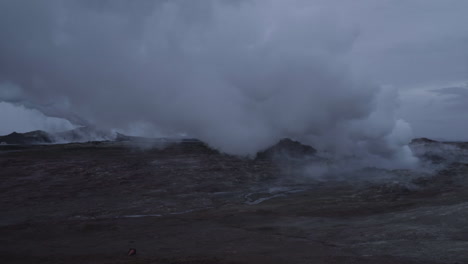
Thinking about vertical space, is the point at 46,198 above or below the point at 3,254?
above

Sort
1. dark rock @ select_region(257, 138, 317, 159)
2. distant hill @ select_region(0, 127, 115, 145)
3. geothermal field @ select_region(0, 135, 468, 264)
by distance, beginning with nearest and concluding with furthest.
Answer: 1. geothermal field @ select_region(0, 135, 468, 264)
2. dark rock @ select_region(257, 138, 317, 159)
3. distant hill @ select_region(0, 127, 115, 145)

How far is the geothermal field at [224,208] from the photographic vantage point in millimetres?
10562

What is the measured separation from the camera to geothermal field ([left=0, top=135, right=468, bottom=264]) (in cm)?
1056

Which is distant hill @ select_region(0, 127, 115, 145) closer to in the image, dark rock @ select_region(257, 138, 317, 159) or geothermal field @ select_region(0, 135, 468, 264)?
geothermal field @ select_region(0, 135, 468, 264)

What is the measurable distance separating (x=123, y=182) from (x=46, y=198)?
4269 millimetres

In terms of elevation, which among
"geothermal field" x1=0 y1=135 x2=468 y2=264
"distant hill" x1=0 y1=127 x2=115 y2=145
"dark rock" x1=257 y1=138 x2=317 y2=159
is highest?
"distant hill" x1=0 y1=127 x2=115 y2=145

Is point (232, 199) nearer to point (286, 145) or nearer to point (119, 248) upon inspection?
point (119, 248)

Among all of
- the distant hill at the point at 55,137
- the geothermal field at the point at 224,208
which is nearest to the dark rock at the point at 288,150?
the geothermal field at the point at 224,208

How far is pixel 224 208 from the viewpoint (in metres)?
17.7

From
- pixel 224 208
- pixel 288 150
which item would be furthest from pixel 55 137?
pixel 224 208

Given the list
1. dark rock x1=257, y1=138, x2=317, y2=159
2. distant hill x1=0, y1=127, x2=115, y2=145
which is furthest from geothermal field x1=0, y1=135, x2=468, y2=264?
distant hill x1=0, y1=127, x2=115, y2=145

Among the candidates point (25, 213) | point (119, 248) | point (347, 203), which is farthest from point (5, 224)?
point (347, 203)

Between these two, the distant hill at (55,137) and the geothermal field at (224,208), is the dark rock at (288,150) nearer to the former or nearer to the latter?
the geothermal field at (224,208)

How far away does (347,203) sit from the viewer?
56.4 feet
